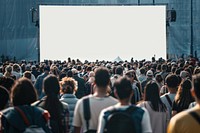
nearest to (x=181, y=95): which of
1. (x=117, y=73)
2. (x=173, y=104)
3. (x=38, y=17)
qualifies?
(x=173, y=104)

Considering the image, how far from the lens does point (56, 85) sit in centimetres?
802

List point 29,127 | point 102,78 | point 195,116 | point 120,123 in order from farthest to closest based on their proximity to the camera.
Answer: point 102,78, point 29,127, point 120,123, point 195,116

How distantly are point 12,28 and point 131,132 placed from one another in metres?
39.0

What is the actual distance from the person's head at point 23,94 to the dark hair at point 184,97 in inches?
117

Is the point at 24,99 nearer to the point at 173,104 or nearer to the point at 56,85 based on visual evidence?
the point at 56,85

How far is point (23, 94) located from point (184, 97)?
10.5 feet

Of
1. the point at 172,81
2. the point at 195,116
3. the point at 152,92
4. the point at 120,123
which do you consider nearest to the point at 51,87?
the point at 152,92

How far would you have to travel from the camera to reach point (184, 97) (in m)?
9.34

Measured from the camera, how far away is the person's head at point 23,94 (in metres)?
6.71

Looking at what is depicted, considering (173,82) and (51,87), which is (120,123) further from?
(173,82)

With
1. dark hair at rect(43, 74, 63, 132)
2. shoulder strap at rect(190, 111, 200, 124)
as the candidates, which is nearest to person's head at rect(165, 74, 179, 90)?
dark hair at rect(43, 74, 63, 132)

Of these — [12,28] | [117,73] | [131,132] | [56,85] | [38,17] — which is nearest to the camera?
[131,132]

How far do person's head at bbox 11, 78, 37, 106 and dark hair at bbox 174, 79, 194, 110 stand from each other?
2964mm

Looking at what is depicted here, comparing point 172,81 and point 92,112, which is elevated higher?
point 172,81
